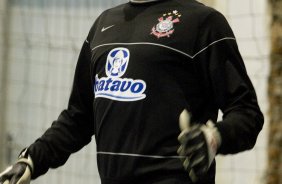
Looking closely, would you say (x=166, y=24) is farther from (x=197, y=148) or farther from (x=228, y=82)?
(x=197, y=148)

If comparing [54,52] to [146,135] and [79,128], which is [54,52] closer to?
[79,128]

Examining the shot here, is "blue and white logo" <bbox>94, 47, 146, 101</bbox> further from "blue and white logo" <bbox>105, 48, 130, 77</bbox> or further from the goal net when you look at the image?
the goal net

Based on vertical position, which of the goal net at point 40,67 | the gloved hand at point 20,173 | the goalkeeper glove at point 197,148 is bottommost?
the goal net at point 40,67

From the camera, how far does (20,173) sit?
337 cm

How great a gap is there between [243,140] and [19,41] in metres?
3.14

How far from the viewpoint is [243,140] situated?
2.96 meters

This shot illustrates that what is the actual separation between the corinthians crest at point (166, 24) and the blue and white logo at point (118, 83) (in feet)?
0.42

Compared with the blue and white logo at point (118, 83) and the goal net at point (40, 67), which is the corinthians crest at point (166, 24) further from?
the goal net at point (40, 67)

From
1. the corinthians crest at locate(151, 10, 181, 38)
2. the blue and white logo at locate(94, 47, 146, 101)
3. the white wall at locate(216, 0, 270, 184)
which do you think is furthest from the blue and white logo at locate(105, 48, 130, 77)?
the white wall at locate(216, 0, 270, 184)

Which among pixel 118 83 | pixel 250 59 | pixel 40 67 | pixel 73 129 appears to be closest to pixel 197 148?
pixel 118 83

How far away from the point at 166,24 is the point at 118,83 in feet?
0.85

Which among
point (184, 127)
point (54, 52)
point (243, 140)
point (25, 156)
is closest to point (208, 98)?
point (243, 140)

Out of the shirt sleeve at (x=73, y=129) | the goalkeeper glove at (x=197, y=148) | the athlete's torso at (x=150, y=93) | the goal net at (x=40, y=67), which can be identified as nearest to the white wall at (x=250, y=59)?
the goal net at (x=40, y=67)

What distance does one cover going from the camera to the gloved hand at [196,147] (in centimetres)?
270
